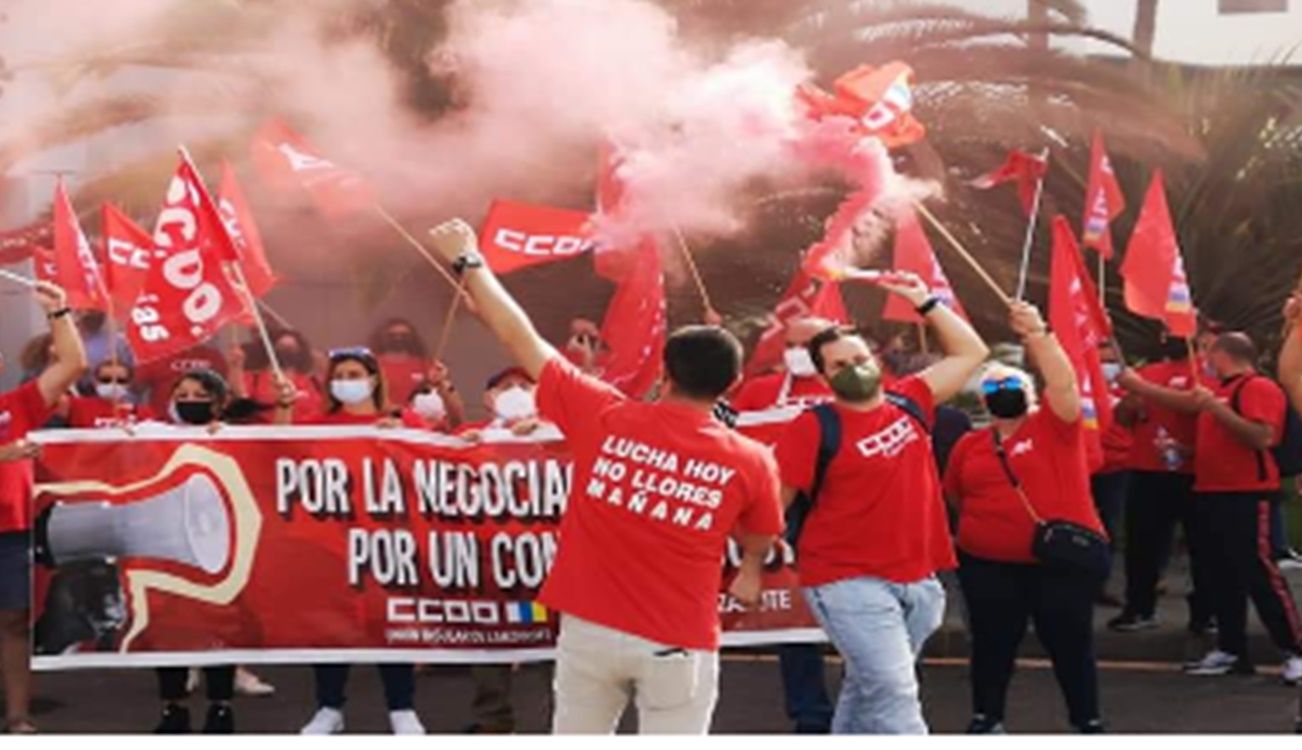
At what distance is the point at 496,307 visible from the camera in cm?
536

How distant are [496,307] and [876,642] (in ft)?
5.41

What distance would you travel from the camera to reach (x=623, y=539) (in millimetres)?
5215

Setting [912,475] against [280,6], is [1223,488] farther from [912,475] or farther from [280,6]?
[280,6]

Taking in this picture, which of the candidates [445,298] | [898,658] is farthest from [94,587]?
[445,298]

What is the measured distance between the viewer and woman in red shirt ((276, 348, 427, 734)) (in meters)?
8.13

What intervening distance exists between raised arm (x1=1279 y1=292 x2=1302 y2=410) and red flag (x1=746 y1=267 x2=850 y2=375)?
1.68 metres

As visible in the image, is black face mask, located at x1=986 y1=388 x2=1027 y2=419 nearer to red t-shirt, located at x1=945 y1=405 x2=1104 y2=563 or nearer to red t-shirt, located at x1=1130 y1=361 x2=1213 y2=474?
red t-shirt, located at x1=945 y1=405 x2=1104 y2=563

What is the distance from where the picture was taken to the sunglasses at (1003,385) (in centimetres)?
766

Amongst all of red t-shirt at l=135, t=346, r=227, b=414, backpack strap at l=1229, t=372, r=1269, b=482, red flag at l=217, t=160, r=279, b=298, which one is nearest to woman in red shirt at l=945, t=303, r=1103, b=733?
backpack strap at l=1229, t=372, r=1269, b=482

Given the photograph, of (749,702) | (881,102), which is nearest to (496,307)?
(881,102)

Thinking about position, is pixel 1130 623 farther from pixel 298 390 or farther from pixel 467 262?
pixel 467 262

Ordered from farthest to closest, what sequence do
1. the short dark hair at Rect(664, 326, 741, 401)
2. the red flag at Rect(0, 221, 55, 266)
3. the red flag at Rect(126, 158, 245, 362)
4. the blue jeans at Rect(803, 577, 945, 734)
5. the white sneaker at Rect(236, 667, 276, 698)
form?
the red flag at Rect(0, 221, 55, 266) → the white sneaker at Rect(236, 667, 276, 698) → the red flag at Rect(126, 158, 245, 362) → the blue jeans at Rect(803, 577, 945, 734) → the short dark hair at Rect(664, 326, 741, 401)

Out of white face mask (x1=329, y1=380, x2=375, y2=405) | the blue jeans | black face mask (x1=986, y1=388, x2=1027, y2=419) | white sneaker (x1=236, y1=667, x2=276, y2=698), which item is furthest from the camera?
white sneaker (x1=236, y1=667, x2=276, y2=698)

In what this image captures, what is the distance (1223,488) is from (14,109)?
8539mm
